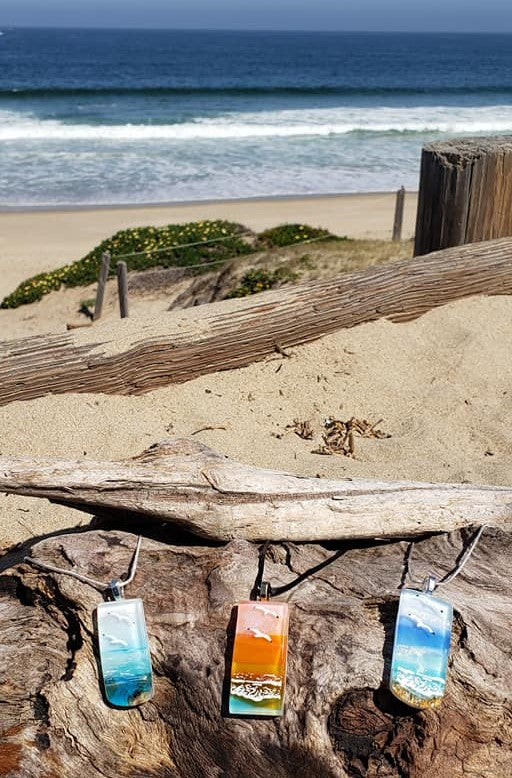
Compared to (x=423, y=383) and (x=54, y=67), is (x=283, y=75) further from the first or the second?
(x=423, y=383)

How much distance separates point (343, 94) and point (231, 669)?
46.5 m

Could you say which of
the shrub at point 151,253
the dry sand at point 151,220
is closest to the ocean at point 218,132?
the dry sand at point 151,220

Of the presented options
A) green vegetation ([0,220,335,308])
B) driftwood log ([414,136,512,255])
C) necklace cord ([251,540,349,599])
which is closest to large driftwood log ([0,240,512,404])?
driftwood log ([414,136,512,255])

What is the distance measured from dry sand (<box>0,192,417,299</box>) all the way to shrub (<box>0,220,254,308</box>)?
2180mm

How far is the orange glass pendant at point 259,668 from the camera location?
199 cm

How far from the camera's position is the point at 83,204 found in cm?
1970

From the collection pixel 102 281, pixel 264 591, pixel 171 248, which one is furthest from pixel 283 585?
pixel 171 248

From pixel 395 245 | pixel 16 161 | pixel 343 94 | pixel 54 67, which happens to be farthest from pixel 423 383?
pixel 54 67

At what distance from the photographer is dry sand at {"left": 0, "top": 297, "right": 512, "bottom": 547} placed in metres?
3.98

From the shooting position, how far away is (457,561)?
7.79 ft

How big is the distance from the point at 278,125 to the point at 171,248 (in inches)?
901

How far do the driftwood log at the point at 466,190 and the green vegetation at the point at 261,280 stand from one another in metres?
2.23

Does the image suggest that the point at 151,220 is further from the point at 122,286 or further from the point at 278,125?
the point at 278,125

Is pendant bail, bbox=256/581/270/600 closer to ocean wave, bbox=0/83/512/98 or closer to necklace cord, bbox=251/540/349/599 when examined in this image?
necklace cord, bbox=251/540/349/599
